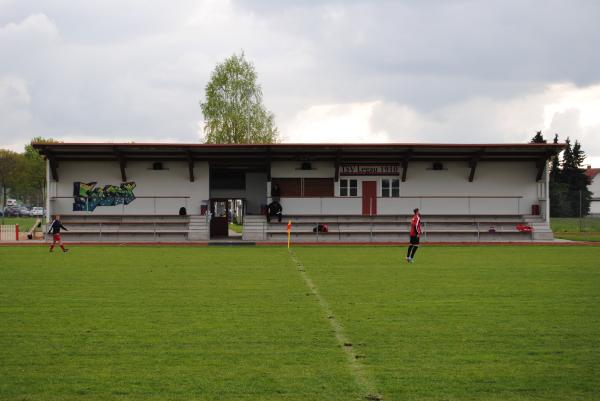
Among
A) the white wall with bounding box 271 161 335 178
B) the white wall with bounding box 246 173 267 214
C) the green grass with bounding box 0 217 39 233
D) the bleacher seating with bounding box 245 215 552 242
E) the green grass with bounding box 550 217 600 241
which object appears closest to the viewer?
the bleacher seating with bounding box 245 215 552 242

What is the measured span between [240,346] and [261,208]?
3340cm

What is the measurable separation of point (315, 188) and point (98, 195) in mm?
13000

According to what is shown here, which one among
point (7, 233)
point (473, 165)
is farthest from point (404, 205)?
point (7, 233)

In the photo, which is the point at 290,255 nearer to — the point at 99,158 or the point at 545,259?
the point at 545,259

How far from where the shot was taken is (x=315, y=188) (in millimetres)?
40438

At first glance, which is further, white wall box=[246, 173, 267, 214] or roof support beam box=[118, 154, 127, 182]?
white wall box=[246, 173, 267, 214]

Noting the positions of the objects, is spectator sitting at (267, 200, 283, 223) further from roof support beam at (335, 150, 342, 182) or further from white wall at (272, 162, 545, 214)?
roof support beam at (335, 150, 342, 182)

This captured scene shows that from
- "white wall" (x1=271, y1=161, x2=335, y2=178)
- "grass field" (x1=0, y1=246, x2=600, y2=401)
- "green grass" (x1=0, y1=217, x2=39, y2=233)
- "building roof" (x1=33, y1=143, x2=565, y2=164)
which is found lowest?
"green grass" (x1=0, y1=217, x2=39, y2=233)

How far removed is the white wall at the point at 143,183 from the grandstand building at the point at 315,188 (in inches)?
2.4

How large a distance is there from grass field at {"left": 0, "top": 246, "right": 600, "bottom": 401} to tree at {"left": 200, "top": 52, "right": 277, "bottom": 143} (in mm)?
52825

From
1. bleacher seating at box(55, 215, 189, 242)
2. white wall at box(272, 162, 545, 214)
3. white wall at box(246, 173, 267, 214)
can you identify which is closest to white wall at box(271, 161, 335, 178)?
white wall at box(272, 162, 545, 214)

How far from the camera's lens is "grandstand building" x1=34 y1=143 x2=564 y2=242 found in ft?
126

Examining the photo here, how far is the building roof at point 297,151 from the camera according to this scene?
3819cm

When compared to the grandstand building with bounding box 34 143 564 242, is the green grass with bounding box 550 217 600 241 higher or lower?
lower
